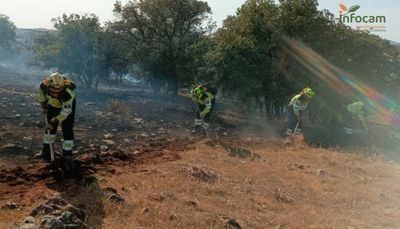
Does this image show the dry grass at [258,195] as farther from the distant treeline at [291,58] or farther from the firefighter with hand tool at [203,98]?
the distant treeline at [291,58]

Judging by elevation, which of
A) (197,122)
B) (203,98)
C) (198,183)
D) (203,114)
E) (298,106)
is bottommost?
(198,183)

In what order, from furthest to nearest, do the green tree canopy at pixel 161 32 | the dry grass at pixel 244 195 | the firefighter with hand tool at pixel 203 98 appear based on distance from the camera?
the green tree canopy at pixel 161 32
the firefighter with hand tool at pixel 203 98
the dry grass at pixel 244 195

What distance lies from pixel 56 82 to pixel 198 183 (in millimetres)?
3578

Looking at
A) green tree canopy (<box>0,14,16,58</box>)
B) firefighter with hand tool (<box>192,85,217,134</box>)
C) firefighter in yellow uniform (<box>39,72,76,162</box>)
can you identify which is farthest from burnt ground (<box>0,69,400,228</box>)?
green tree canopy (<box>0,14,16,58</box>)

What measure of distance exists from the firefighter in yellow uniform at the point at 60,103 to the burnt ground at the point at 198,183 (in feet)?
2.32

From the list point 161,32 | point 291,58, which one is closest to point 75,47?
point 161,32

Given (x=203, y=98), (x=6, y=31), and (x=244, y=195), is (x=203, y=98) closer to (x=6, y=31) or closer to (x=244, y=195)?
(x=244, y=195)

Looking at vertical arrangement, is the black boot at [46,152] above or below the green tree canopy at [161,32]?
below

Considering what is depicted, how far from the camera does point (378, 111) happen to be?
3309 centimetres

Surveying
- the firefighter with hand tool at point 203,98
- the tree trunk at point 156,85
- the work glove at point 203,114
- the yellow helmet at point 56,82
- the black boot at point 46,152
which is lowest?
the tree trunk at point 156,85

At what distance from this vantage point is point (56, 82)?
8.88 metres

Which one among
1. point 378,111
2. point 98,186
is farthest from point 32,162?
point 378,111

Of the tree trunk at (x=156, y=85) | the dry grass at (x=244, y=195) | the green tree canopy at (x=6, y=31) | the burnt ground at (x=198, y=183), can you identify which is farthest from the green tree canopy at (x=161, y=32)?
the green tree canopy at (x=6, y=31)

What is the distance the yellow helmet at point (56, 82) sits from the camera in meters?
8.86
